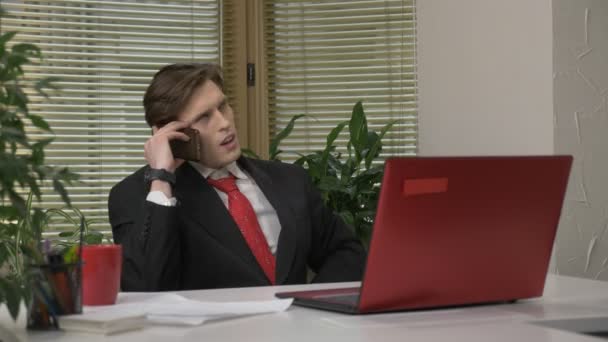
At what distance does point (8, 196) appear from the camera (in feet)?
3.66

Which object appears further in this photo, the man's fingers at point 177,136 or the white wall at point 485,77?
the white wall at point 485,77

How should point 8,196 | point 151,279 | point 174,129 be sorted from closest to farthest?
point 8,196 → point 151,279 → point 174,129

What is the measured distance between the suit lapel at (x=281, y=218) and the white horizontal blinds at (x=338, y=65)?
147 cm

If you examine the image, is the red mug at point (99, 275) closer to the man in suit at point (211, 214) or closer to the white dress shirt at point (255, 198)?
the man in suit at point (211, 214)

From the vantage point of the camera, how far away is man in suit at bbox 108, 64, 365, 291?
246 cm

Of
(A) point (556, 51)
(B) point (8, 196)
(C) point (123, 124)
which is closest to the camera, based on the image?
(B) point (8, 196)

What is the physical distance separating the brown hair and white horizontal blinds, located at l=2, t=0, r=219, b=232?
57.2 inches

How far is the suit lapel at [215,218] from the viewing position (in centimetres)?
257

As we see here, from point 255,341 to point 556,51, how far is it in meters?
2.02

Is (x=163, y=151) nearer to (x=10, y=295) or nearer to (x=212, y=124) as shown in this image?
(x=212, y=124)

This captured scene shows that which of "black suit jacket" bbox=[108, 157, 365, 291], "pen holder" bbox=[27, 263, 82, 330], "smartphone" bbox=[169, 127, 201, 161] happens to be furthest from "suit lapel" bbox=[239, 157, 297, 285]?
"pen holder" bbox=[27, 263, 82, 330]

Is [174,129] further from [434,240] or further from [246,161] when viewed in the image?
[434,240]

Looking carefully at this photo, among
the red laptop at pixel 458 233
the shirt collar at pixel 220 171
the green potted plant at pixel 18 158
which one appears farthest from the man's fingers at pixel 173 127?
the green potted plant at pixel 18 158

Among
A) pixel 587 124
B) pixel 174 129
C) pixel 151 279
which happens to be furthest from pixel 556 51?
pixel 151 279
